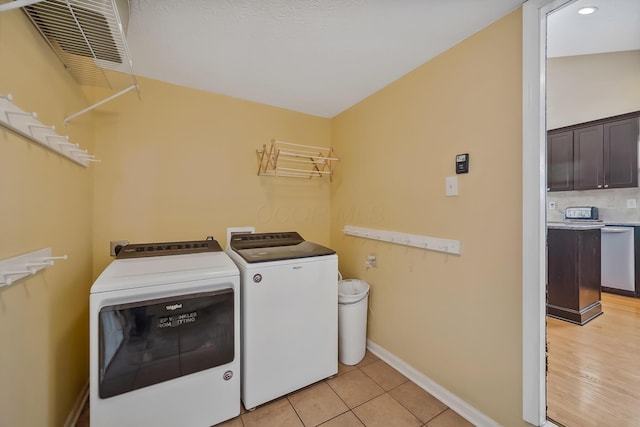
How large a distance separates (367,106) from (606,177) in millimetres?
3568

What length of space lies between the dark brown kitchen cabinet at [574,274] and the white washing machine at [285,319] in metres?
2.55

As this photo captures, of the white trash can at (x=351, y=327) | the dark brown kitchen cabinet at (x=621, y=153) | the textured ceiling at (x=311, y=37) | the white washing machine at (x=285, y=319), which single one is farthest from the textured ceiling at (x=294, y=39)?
the dark brown kitchen cabinet at (x=621, y=153)

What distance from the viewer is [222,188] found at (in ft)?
7.13

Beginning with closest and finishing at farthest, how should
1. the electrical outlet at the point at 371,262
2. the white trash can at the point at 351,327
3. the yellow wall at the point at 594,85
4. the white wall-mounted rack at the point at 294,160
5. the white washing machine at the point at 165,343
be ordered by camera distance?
the white washing machine at the point at 165,343, the white trash can at the point at 351,327, the electrical outlet at the point at 371,262, the white wall-mounted rack at the point at 294,160, the yellow wall at the point at 594,85

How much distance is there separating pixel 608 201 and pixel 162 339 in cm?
533

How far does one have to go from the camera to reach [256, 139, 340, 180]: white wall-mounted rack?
7.65 ft

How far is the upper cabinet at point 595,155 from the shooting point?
310 cm

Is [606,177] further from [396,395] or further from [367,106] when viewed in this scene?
[396,395]

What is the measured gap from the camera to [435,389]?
1.62 meters

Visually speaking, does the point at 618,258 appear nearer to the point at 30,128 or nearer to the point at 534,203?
the point at 534,203

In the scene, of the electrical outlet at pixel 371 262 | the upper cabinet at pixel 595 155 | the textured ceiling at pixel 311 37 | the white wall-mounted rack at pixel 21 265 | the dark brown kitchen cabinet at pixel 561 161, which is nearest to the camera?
the white wall-mounted rack at pixel 21 265

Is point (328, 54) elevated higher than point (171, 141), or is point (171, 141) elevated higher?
point (328, 54)

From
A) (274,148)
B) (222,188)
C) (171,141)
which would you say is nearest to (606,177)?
(274,148)

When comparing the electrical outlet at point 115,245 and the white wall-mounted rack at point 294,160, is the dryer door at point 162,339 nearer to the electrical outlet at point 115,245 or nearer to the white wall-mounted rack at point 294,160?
the electrical outlet at point 115,245
